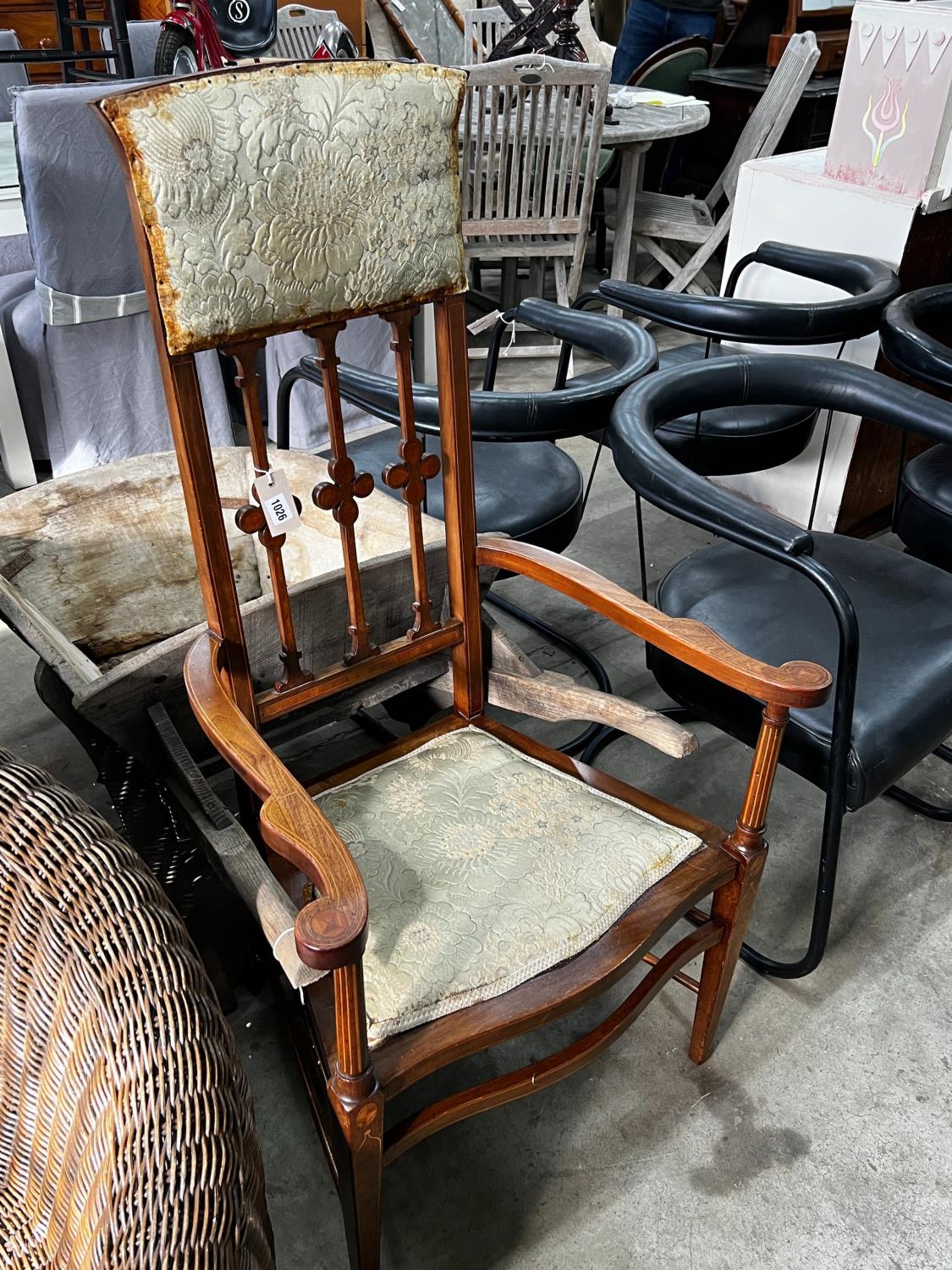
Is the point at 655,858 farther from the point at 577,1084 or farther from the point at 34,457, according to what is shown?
the point at 34,457

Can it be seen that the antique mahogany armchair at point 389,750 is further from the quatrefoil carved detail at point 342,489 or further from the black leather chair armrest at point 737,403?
the black leather chair armrest at point 737,403

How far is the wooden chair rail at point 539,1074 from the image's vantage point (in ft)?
3.27

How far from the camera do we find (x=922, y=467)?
1.86 m

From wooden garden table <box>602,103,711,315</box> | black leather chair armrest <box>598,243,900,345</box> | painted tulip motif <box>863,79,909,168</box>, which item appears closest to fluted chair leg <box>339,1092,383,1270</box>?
black leather chair armrest <box>598,243,900,345</box>

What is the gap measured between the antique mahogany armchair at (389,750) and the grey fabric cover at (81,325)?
1.57m

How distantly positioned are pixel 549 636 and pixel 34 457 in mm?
1707

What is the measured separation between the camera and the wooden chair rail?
3.27 ft

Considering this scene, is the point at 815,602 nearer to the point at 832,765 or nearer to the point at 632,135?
the point at 832,765

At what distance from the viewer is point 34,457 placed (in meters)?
2.90

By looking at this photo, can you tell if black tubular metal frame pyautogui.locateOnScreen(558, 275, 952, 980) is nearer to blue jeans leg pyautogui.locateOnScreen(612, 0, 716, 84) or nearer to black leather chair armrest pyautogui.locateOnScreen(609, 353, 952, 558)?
black leather chair armrest pyautogui.locateOnScreen(609, 353, 952, 558)

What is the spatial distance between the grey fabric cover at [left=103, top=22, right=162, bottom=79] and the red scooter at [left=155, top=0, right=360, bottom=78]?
169 millimetres

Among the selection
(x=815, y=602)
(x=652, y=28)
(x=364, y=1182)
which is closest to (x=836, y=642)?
(x=815, y=602)

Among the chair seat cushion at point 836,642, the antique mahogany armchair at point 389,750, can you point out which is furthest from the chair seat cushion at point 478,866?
the chair seat cushion at point 836,642

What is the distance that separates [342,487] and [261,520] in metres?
0.11
